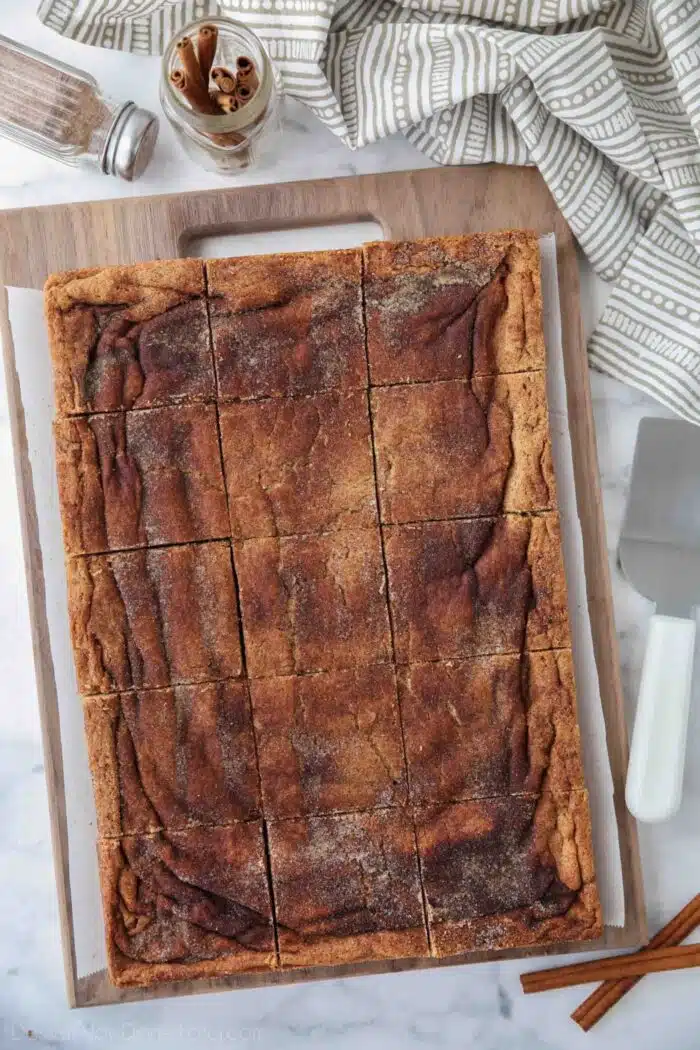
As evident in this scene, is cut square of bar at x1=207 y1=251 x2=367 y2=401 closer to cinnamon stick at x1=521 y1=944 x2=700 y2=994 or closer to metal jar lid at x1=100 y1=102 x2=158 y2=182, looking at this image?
metal jar lid at x1=100 y1=102 x2=158 y2=182

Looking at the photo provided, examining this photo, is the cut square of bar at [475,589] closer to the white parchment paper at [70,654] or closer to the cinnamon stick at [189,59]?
the white parchment paper at [70,654]

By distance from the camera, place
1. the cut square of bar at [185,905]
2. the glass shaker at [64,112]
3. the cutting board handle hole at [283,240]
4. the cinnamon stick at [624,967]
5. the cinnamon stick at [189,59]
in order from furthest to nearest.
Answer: the cutting board handle hole at [283,240], the cinnamon stick at [624,967], the glass shaker at [64,112], the cut square of bar at [185,905], the cinnamon stick at [189,59]

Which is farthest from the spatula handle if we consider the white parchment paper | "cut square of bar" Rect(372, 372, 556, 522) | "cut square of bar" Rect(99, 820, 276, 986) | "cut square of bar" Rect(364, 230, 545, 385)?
"cut square of bar" Rect(99, 820, 276, 986)

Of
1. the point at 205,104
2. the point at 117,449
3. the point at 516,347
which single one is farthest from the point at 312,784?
the point at 205,104

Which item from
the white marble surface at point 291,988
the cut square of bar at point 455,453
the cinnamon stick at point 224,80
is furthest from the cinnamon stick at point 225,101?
the cut square of bar at point 455,453

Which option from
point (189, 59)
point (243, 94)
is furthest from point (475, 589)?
point (189, 59)

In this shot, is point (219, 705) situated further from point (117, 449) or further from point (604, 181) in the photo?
point (604, 181)
